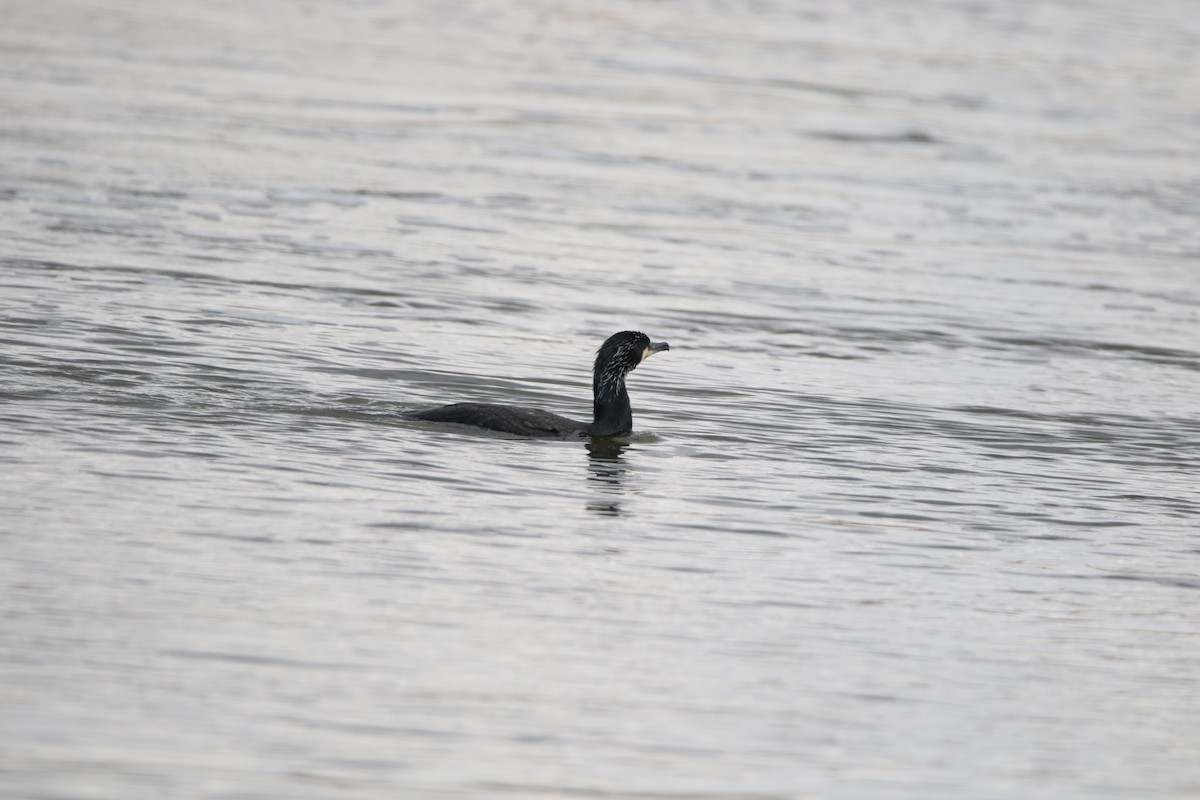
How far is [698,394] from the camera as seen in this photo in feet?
54.5

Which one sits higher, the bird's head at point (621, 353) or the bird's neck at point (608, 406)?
the bird's head at point (621, 353)

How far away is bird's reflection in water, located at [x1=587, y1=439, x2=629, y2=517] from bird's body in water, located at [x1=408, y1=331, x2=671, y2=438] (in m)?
0.17

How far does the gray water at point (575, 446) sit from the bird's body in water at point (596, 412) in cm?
28

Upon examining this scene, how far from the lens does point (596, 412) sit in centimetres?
1436

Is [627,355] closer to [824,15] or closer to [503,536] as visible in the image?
[503,536]

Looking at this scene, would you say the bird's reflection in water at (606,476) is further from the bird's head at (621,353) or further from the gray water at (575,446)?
the bird's head at (621,353)

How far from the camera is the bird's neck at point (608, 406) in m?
14.3

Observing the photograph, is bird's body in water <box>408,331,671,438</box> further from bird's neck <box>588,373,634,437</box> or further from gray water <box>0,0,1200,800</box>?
gray water <box>0,0,1200,800</box>

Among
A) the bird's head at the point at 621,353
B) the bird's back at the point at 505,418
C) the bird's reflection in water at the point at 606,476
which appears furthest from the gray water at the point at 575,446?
the bird's head at the point at 621,353

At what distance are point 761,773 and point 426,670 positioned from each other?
168 cm

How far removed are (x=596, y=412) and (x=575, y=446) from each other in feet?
1.22

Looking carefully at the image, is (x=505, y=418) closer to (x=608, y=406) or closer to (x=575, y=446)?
(x=575, y=446)

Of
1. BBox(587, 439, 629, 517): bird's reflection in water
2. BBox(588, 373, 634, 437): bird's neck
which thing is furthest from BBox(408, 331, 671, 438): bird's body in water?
BBox(587, 439, 629, 517): bird's reflection in water

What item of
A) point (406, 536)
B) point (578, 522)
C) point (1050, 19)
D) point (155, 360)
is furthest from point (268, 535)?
point (1050, 19)
